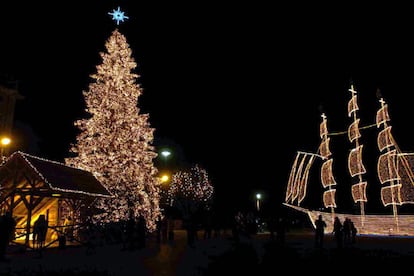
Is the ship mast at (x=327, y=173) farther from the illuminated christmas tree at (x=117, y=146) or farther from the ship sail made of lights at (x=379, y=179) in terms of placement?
the illuminated christmas tree at (x=117, y=146)

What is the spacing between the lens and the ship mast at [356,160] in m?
37.4

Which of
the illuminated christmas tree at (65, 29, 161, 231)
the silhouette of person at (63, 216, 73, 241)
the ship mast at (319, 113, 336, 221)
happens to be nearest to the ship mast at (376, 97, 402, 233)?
the ship mast at (319, 113, 336, 221)

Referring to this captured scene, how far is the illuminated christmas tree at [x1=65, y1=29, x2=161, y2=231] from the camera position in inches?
1064

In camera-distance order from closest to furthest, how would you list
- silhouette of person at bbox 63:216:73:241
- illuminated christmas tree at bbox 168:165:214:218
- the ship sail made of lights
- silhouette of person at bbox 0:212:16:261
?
silhouette of person at bbox 0:212:16:261 → silhouette of person at bbox 63:216:73:241 → the ship sail made of lights → illuminated christmas tree at bbox 168:165:214:218

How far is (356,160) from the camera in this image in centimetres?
3888

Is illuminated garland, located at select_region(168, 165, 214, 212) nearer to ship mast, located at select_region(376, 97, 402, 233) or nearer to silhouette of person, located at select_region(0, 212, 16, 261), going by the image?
ship mast, located at select_region(376, 97, 402, 233)

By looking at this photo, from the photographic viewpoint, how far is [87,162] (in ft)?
88.5

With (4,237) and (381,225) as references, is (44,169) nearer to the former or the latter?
(4,237)

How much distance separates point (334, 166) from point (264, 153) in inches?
1461

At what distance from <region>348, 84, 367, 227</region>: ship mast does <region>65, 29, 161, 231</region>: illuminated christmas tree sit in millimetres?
18026

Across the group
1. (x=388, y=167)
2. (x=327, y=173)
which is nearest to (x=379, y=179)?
(x=388, y=167)

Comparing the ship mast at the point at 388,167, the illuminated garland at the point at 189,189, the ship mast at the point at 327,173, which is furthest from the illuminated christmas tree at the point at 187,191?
the ship mast at the point at 388,167

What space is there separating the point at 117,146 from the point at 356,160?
21.8m

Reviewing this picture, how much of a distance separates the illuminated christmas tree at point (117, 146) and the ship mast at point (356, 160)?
59.1 feet
